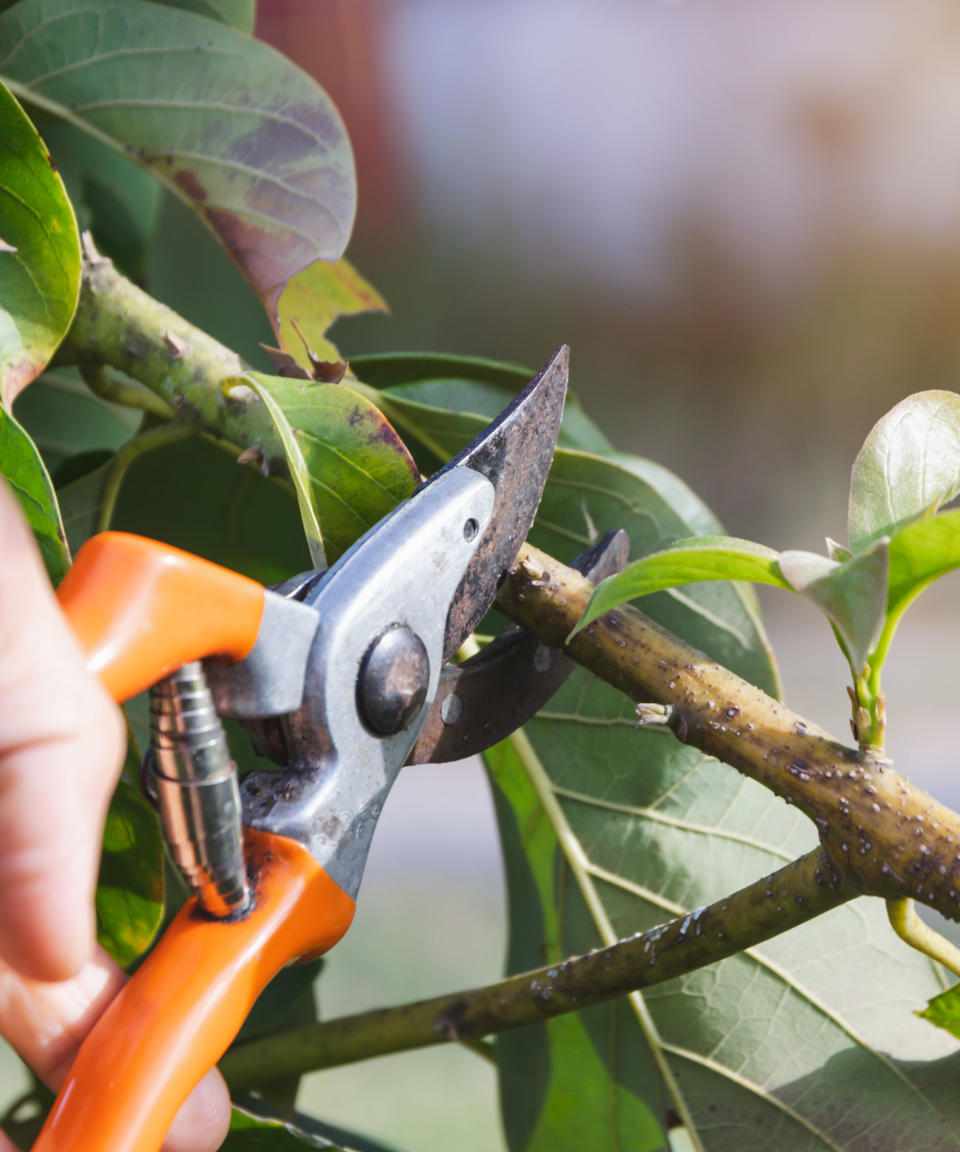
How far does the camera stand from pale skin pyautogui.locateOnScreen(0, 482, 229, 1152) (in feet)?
0.42

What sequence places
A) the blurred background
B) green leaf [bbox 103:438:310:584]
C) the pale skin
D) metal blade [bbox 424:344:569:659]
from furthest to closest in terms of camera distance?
the blurred background → green leaf [bbox 103:438:310:584] → metal blade [bbox 424:344:569:659] → the pale skin

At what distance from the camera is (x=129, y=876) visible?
270mm

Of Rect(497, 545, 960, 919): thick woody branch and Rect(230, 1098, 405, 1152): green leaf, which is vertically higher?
Rect(497, 545, 960, 919): thick woody branch

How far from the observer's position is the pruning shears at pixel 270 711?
17 cm

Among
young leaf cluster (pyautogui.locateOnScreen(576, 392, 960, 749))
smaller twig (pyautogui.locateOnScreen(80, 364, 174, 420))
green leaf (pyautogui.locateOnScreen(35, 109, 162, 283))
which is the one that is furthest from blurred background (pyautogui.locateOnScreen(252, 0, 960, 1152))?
young leaf cluster (pyautogui.locateOnScreen(576, 392, 960, 749))

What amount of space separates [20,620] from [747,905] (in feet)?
0.50

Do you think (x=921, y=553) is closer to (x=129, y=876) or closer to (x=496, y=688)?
(x=496, y=688)

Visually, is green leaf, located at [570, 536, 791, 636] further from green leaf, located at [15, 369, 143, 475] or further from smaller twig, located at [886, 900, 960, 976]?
green leaf, located at [15, 369, 143, 475]

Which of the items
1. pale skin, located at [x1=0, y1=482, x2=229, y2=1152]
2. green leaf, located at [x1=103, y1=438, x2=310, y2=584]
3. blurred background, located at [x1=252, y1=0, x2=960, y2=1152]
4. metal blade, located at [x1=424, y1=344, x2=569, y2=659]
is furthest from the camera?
blurred background, located at [x1=252, y1=0, x2=960, y2=1152]

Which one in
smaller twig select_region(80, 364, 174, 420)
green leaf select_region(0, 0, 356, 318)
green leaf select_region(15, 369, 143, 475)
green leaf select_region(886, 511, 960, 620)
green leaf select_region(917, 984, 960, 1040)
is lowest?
green leaf select_region(917, 984, 960, 1040)

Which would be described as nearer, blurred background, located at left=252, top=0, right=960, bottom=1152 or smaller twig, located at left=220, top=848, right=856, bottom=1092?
smaller twig, located at left=220, top=848, right=856, bottom=1092

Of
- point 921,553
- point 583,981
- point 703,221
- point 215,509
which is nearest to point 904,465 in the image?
point 921,553

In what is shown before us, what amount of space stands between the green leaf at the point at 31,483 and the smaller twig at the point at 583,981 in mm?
147

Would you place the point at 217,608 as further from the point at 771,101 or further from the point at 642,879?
the point at 771,101
